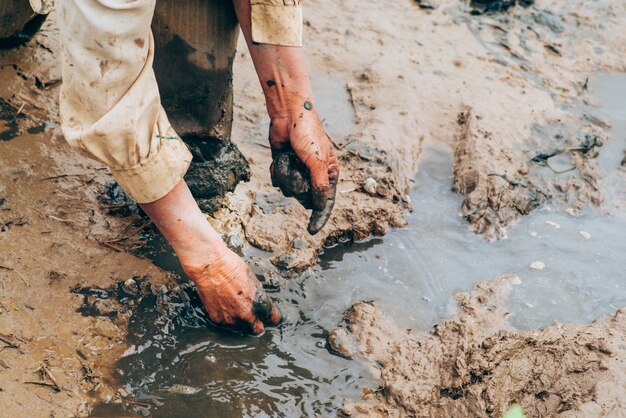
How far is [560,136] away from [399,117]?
91 cm

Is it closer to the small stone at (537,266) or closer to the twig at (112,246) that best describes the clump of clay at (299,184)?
the twig at (112,246)

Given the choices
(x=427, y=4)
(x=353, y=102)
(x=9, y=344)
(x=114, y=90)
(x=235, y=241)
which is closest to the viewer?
(x=114, y=90)

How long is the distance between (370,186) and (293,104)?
80 centimetres

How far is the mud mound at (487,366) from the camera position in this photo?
2.23 m

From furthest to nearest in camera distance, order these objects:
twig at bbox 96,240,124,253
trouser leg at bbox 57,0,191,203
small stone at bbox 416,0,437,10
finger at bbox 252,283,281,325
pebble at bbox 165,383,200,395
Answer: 1. small stone at bbox 416,0,437,10
2. twig at bbox 96,240,124,253
3. finger at bbox 252,283,281,325
4. pebble at bbox 165,383,200,395
5. trouser leg at bbox 57,0,191,203

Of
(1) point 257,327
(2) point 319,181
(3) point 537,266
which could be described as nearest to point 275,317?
(1) point 257,327

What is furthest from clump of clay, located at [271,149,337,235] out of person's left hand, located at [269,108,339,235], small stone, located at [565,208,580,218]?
small stone, located at [565,208,580,218]

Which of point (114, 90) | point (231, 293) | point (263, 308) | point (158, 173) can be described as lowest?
point (263, 308)

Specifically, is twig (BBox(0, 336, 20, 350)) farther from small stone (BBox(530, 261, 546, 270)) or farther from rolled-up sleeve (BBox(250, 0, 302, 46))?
small stone (BBox(530, 261, 546, 270))

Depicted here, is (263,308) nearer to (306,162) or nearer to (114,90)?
(306,162)

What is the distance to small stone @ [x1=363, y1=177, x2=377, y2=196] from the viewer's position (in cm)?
306

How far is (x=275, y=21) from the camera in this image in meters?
2.33

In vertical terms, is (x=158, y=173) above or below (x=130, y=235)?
above

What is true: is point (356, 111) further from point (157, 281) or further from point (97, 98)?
point (97, 98)
